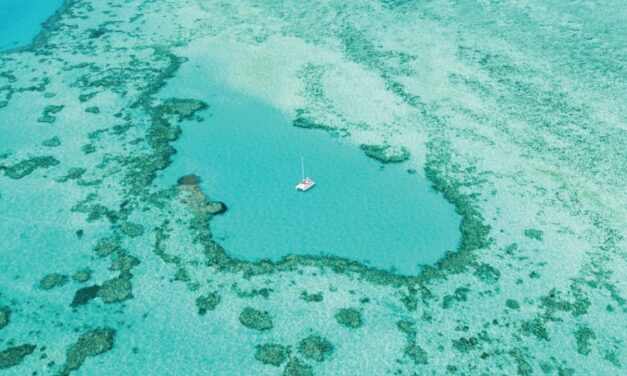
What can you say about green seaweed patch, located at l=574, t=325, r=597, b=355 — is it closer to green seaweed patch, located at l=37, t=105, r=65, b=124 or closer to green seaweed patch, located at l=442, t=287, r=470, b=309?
green seaweed patch, located at l=442, t=287, r=470, b=309

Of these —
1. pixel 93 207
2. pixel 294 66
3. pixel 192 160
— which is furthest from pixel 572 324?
pixel 294 66

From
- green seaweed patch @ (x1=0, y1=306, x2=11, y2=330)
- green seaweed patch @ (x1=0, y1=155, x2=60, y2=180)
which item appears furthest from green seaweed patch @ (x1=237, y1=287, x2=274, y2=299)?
green seaweed patch @ (x1=0, y1=155, x2=60, y2=180)

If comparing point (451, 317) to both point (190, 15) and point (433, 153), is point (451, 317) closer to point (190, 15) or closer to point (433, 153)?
point (433, 153)

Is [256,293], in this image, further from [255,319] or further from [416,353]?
[416,353]

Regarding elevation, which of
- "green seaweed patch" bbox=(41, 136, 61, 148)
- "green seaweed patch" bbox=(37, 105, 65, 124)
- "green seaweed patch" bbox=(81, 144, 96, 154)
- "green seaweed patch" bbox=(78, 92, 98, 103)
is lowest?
"green seaweed patch" bbox=(41, 136, 61, 148)

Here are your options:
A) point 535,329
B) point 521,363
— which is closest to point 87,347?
point 521,363

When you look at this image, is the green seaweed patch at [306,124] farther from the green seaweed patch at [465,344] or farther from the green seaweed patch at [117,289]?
the green seaweed patch at [465,344]
